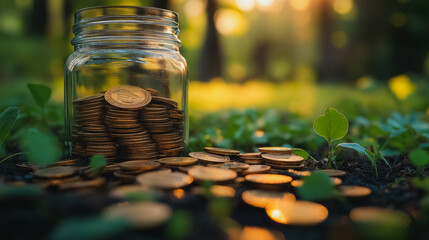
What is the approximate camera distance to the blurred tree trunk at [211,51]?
776 cm

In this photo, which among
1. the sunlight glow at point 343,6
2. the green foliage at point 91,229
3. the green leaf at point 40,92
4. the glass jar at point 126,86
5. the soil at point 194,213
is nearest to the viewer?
the green foliage at point 91,229

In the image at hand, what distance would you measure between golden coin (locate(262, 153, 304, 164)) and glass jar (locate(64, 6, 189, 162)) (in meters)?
0.46

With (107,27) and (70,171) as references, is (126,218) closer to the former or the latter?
(70,171)

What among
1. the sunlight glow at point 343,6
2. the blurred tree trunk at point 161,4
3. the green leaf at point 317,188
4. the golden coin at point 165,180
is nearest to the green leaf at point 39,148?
the golden coin at point 165,180

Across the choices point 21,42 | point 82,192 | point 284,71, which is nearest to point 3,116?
point 82,192

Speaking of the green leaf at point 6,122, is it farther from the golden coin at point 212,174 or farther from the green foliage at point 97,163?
the golden coin at point 212,174

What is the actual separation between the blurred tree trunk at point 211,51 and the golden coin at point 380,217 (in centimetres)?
741

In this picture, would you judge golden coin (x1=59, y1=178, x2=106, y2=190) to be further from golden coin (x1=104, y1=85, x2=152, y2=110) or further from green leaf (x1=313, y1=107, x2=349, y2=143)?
green leaf (x1=313, y1=107, x2=349, y2=143)

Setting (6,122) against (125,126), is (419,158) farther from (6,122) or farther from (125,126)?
(6,122)

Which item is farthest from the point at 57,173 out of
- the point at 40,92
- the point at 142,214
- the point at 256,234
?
the point at 40,92

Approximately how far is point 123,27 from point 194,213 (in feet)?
3.55

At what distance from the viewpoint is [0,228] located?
782 mm

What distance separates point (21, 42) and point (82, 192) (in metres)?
12.1

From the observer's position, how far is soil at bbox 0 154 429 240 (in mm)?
792
